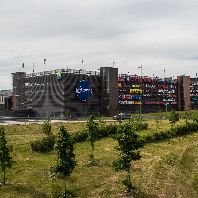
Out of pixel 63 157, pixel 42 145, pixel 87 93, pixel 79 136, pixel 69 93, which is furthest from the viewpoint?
pixel 87 93

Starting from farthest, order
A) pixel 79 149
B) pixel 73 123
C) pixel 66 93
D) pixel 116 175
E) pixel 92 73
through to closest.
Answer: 1. pixel 92 73
2. pixel 66 93
3. pixel 73 123
4. pixel 79 149
5. pixel 116 175

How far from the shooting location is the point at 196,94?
199500 millimetres

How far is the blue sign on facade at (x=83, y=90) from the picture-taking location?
149 m

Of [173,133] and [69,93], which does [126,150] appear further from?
[69,93]

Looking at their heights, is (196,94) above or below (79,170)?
above

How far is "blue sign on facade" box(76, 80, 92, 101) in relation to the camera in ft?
488

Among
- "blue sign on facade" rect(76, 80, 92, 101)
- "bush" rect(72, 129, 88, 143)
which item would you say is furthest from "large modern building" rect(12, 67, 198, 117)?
"bush" rect(72, 129, 88, 143)

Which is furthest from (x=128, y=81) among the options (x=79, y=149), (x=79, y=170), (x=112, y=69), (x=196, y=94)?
(x=79, y=170)

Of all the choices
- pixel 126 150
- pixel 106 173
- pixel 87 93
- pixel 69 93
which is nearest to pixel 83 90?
pixel 87 93

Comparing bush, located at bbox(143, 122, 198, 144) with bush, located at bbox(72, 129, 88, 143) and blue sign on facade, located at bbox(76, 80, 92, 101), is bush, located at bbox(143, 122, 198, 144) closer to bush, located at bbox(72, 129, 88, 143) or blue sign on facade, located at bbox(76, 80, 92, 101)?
bush, located at bbox(72, 129, 88, 143)

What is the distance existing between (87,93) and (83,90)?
87.6 inches

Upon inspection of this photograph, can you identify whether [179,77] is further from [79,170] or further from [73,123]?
[79,170]

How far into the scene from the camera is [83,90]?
15000 centimetres

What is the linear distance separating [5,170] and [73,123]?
42.8 m
